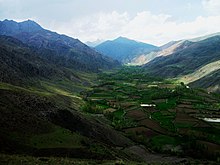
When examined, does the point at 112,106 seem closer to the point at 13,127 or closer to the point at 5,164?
the point at 13,127

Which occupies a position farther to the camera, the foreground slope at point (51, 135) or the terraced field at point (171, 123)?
the terraced field at point (171, 123)

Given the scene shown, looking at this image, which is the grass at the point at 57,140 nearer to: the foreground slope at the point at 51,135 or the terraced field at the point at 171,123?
the foreground slope at the point at 51,135

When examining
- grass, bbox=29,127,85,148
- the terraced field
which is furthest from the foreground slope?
the terraced field

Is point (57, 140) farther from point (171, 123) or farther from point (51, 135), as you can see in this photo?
point (171, 123)

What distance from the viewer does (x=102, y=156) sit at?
64812mm

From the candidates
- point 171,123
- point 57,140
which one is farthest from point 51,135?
point 171,123

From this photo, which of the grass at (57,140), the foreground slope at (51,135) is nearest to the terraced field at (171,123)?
the foreground slope at (51,135)

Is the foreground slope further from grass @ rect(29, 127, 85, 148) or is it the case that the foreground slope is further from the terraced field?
the terraced field

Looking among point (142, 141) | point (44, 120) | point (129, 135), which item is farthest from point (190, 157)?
point (44, 120)

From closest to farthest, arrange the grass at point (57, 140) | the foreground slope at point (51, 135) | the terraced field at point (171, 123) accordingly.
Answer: the foreground slope at point (51, 135) → the grass at point (57, 140) → the terraced field at point (171, 123)

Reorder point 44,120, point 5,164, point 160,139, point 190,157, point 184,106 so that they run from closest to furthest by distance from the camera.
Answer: point 5,164 → point 44,120 → point 190,157 → point 160,139 → point 184,106

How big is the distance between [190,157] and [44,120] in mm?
40950

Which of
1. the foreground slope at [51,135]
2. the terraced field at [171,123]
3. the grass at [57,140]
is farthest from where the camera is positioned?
the terraced field at [171,123]

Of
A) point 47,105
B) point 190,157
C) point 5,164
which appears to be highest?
point 47,105
